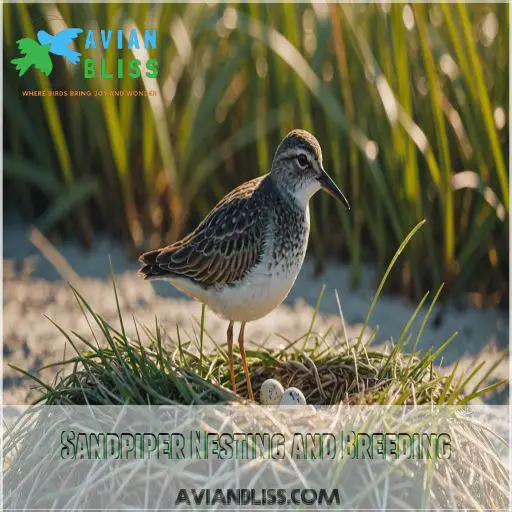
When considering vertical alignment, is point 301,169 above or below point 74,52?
below

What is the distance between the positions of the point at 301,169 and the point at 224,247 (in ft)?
1.27

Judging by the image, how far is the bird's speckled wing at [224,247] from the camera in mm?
3395

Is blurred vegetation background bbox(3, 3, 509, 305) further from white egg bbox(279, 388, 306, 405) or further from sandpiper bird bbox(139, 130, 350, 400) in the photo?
white egg bbox(279, 388, 306, 405)

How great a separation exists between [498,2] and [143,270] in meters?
2.77

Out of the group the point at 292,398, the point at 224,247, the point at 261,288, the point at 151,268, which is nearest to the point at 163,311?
the point at 151,268

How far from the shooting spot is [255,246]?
3391 millimetres

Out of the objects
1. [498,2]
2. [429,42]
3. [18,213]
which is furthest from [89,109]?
[498,2]

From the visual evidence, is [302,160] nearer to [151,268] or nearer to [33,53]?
[151,268]

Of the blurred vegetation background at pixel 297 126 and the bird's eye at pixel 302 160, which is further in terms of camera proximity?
the blurred vegetation background at pixel 297 126

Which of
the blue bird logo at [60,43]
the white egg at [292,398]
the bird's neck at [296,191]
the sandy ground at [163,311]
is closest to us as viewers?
the white egg at [292,398]

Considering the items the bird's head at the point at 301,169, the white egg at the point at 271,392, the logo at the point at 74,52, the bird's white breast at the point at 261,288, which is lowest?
the white egg at the point at 271,392

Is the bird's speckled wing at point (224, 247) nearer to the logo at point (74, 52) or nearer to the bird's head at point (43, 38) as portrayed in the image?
the logo at point (74, 52)

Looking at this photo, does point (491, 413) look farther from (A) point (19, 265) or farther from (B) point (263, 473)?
(A) point (19, 265)

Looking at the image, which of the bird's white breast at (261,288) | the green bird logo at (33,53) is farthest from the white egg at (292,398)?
the green bird logo at (33,53)
